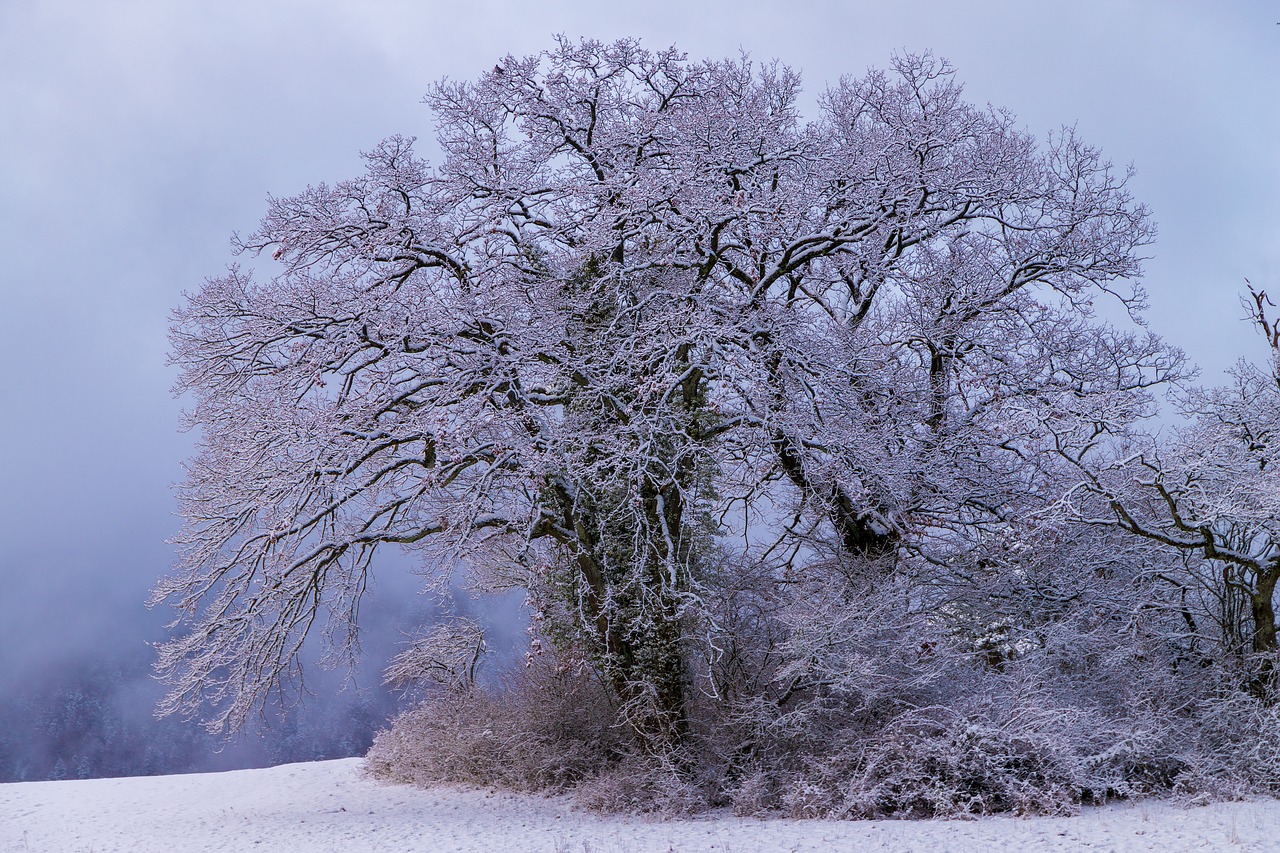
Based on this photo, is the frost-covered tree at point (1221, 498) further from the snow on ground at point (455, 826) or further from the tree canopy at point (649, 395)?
the snow on ground at point (455, 826)

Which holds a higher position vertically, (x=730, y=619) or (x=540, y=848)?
(x=730, y=619)

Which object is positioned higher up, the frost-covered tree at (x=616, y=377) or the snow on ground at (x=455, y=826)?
the frost-covered tree at (x=616, y=377)

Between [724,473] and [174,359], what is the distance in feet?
22.7

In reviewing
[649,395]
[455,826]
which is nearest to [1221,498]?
[649,395]

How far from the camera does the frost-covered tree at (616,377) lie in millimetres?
10438

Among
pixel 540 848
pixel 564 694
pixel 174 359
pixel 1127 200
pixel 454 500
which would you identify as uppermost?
pixel 1127 200

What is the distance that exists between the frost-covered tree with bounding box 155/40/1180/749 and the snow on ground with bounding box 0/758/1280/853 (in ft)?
4.62

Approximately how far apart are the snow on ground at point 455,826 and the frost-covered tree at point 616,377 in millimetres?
1407

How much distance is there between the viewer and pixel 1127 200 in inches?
545

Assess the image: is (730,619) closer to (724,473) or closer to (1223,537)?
(724,473)

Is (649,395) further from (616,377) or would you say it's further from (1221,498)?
(1221,498)

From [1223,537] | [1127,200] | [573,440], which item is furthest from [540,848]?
[1127,200]

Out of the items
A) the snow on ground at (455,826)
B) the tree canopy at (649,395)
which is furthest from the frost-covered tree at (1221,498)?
the snow on ground at (455,826)

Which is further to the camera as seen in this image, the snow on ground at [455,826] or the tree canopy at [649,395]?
the tree canopy at [649,395]
